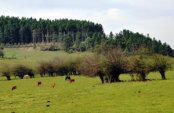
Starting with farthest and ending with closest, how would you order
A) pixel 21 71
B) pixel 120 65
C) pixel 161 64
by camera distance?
pixel 21 71
pixel 161 64
pixel 120 65

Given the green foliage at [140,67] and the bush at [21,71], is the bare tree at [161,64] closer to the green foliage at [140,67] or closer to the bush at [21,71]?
the green foliage at [140,67]

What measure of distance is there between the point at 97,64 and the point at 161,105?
144 ft

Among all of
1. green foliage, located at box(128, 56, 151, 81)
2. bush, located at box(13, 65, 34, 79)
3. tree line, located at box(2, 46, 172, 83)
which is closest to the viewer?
green foliage, located at box(128, 56, 151, 81)

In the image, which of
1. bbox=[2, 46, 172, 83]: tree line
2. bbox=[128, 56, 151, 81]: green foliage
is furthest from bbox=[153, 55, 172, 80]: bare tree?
bbox=[128, 56, 151, 81]: green foliage

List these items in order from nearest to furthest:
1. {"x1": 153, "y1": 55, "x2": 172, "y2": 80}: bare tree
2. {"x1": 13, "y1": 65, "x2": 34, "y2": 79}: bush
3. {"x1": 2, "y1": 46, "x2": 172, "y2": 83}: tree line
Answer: {"x1": 2, "y1": 46, "x2": 172, "y2": 83}: tree line → {"x1": 153, "y1": 55, "x2": 172, "y2": 80}: bare tree → {"x1": 13, "y1": 65, "x2": 34, "y2": 79}: bush

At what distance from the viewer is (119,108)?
1542 inches

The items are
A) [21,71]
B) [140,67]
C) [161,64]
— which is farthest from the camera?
[21,71]

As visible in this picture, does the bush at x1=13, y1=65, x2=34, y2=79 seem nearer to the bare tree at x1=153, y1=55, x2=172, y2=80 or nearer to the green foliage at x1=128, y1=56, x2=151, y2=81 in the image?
the green foliage at x1=128, y1=56, x2=151, y2=81

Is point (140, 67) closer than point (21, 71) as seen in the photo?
Yes

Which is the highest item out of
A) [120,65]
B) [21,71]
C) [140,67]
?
[21,71]

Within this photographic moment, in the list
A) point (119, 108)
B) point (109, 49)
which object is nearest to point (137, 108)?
point (119, 108)

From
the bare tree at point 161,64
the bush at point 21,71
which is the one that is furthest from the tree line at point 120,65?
the bush at point 21,71

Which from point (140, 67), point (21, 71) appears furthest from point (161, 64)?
point (21, 71)

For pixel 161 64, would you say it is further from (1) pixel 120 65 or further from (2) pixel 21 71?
(2) pixel 21 71
